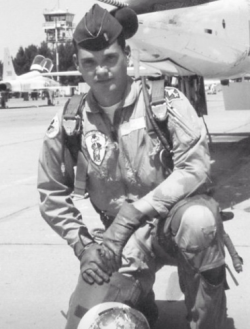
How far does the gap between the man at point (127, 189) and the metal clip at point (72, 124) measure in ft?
0.10

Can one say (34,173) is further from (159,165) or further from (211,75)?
(159,165)

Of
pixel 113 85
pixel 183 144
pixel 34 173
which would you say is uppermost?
pixel 113 85

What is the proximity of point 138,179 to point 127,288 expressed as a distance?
474mm

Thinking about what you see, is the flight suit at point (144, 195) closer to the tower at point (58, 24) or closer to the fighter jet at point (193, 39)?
the fighter jet at point (193, 39)

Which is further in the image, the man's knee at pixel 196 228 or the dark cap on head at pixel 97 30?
the dark cap on head at pixel 97 30

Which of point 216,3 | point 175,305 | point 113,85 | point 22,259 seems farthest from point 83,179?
point 216,3

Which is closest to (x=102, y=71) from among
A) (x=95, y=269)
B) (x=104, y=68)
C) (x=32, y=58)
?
(x=104, y=68)

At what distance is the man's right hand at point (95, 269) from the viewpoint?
270 cm

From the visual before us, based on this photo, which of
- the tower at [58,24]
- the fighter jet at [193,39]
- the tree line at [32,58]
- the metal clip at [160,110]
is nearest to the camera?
the metal clip at [160,110]

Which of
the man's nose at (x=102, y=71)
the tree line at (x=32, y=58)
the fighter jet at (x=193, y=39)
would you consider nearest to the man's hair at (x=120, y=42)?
the man's nose at (x=102, y=71)

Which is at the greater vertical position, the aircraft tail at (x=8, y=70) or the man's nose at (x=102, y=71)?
the man's nose at (x=102, y=71)

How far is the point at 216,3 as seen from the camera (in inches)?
317

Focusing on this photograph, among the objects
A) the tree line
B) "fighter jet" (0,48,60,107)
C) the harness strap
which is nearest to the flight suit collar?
the harness strap

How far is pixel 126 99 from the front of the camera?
10.0 ft
